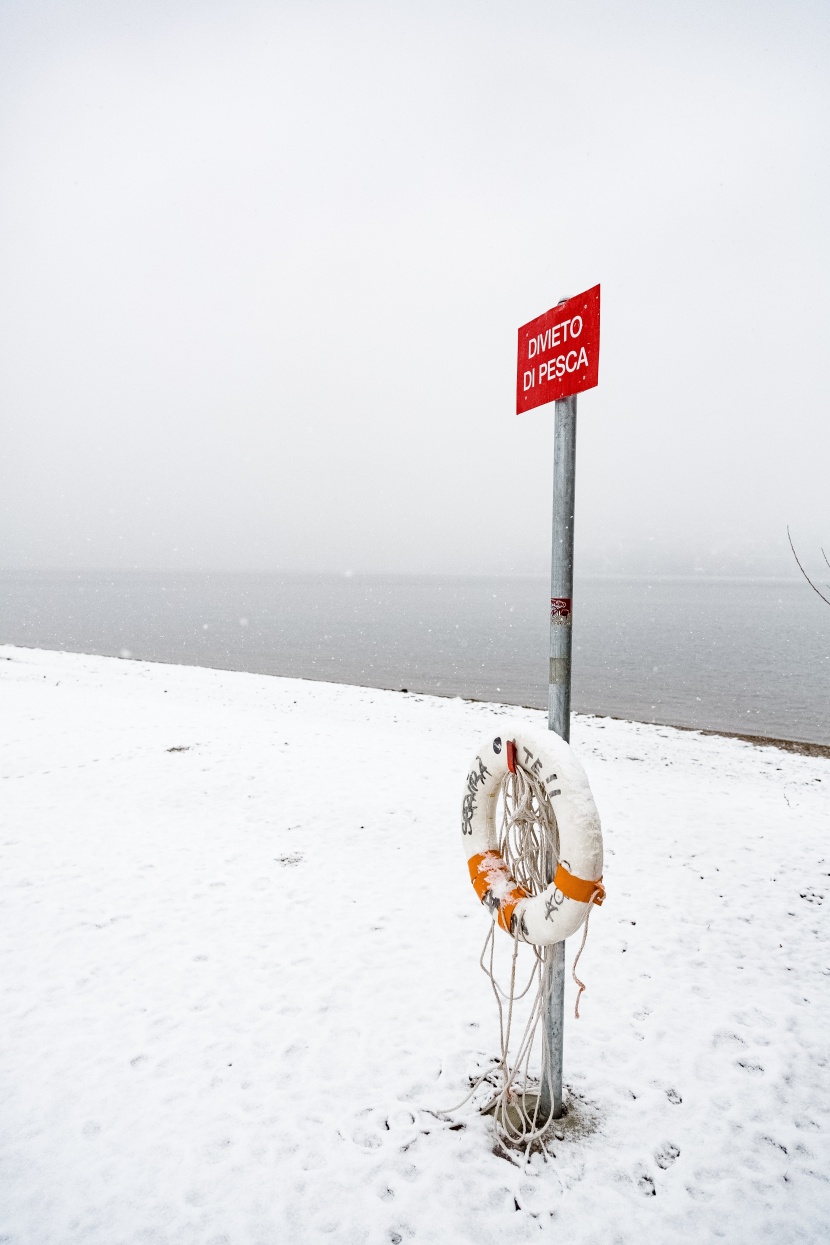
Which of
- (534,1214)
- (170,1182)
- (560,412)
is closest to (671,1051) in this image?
(534,1214)

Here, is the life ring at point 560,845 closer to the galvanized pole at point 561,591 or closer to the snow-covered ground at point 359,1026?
the galvanized pole at point 561,591

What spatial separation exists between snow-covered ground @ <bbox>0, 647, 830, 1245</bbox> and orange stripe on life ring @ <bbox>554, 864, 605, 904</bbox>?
1453mm

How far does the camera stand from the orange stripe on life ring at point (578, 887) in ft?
8.23

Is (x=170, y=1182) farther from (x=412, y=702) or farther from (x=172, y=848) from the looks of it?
(x=412, y=702)

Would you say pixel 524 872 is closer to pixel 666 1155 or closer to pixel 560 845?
pixel 560 845

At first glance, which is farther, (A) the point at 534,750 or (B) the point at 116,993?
(B) the point at 116,993

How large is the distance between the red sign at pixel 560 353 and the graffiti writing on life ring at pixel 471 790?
1775 millimetres

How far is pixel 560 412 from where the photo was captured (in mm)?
2773

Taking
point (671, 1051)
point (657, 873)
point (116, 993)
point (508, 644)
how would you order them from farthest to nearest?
point (508, 644) → point (657, 873) → point (116, 993) → point (671, 1051)

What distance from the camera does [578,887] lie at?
2.52 metres

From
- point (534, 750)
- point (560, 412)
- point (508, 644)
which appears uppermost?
point (560, 412)

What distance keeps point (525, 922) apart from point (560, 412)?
233 centimetres

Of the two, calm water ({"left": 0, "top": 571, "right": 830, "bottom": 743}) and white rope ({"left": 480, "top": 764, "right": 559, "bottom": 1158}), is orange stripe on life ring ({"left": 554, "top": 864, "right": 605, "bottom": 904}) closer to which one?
white rope ({"left": 480, "top": 764, "right": 559, "bottom": 1158})

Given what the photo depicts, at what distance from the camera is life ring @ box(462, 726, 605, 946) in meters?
2.51
